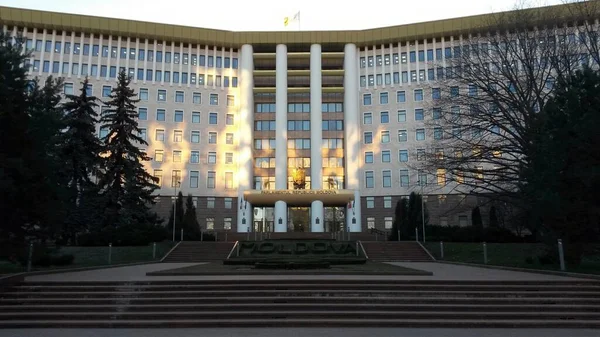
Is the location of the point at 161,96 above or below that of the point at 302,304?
above

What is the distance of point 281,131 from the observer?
183 ft

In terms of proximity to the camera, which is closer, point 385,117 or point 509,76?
point 509,76

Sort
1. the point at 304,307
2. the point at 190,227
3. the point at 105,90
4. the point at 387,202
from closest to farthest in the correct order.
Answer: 1. the point at 304,307
2. the point at 190,227
3. the point at 105,90
4. the point at 387,202

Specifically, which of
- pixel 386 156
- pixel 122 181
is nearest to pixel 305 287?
pixel 122 181

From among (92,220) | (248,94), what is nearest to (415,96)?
(248,94)

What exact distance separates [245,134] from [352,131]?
13.1m

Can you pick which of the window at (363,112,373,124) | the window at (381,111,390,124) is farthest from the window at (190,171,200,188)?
the window at (381,111,390,124)

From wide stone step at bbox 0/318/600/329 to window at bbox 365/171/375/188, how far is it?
45.5 meters

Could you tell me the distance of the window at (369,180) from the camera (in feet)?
183

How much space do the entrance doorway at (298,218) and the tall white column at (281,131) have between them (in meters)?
3.57

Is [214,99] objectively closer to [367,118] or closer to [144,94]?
[144,94]

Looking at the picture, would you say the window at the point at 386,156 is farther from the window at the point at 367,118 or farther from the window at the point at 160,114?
Result: the window at the point at 160,114

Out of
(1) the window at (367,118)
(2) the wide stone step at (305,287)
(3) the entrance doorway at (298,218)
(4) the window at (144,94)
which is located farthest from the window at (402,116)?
(2) the wide stone step at (305,287)

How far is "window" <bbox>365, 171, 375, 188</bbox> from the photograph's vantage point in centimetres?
5588
